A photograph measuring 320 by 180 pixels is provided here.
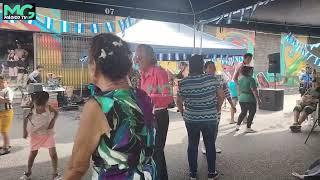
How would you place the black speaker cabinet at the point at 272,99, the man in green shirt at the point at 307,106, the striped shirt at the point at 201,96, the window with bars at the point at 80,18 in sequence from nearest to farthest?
1. the striped shirt at the point at 201,96
2. the man in green shirt at the point at 307,106
3. the black speaker cabinet at the point at 272,99
4. the window with bars at the point at 80,18

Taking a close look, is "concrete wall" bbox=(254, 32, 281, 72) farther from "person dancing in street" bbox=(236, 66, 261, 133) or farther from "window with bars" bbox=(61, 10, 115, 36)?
"person dancing in street" bbox=(236, 66, 261, 133)

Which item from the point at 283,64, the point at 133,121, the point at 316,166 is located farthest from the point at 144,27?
the point at 283,64

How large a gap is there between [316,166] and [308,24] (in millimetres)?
5645

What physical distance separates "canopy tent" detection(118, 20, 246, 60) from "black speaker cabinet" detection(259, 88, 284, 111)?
3237mm

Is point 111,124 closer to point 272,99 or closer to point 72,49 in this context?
point 272,99

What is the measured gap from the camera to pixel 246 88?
8.09 metres

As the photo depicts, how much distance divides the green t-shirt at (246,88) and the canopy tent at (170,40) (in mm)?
1375

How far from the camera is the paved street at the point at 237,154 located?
5.52 metres

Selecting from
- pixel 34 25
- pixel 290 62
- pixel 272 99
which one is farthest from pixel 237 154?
pixel 290 62

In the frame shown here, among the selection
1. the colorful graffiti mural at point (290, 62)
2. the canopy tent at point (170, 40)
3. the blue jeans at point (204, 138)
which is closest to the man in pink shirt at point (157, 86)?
the blue jeans at point (204, 138)

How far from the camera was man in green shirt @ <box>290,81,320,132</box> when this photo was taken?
8.80 m

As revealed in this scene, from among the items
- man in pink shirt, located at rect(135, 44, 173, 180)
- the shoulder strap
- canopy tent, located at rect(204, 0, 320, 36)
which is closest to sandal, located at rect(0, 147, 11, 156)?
man in pink shirt, located at rect(135, 44, 173, 180)

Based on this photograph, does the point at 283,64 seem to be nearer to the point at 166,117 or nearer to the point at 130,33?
the point at 130,33

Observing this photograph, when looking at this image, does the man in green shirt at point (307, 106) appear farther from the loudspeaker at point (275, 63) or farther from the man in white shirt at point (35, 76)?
the man in white shirt at point (35, 76)
